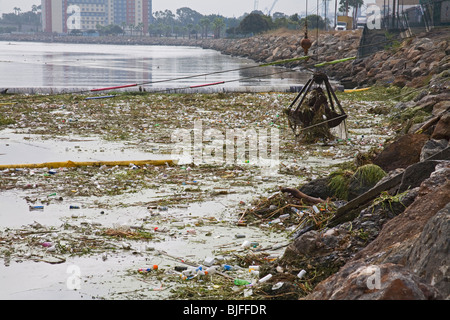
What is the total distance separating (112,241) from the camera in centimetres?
632

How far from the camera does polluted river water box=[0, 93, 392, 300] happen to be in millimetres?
5281

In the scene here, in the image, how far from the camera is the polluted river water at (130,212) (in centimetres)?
528

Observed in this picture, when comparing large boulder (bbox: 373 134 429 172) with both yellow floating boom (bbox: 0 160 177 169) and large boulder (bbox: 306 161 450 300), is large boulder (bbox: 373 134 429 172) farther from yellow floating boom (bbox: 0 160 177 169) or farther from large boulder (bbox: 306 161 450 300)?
yellow floating boom (bbox: 0 160 177 169)

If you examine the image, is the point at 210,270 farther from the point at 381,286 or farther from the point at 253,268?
the point at 381,286

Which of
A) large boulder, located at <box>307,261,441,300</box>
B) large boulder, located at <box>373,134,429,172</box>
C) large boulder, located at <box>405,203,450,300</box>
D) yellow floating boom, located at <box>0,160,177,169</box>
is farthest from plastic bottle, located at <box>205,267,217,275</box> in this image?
yellow floating boom, located at <box>0,160,177,169</box>

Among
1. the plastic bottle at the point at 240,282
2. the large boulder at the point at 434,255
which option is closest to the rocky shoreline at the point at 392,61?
the plastic bottle at the point at 240,282

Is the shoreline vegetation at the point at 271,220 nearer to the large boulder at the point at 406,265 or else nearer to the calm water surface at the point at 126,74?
the large boulder at the point at 406,265

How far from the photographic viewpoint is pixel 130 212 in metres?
7.48

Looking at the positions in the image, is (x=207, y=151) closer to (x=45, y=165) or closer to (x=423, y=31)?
(x=45, y=165)

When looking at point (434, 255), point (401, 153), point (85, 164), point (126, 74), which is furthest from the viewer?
point (126, 74)

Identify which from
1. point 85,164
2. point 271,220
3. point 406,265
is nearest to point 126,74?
point 85,164
